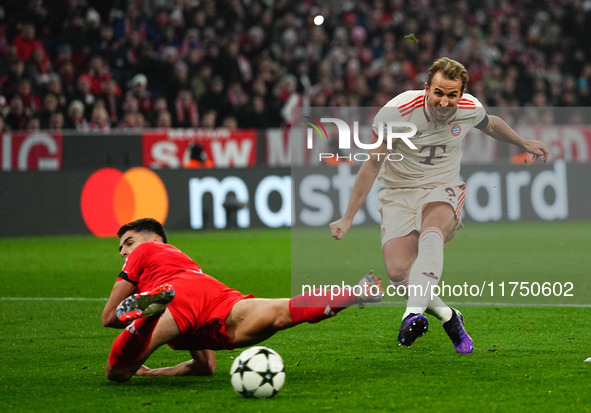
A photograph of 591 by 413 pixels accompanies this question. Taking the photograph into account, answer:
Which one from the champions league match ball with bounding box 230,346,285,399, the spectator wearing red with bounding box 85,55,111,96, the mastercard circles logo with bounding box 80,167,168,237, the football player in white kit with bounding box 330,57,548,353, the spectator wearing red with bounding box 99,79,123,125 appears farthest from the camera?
the spectator wearing red with bounding box 85,55,111,96

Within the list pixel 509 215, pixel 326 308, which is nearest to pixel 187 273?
pixel 326 308

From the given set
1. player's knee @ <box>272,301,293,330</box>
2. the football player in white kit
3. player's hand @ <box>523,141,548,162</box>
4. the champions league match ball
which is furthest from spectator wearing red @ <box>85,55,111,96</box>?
the champions league match ball

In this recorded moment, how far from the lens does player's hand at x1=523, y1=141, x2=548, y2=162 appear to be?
5898mm

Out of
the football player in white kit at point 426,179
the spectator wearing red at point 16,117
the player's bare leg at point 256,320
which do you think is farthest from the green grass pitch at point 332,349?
the spectator wearing red at point 16,117

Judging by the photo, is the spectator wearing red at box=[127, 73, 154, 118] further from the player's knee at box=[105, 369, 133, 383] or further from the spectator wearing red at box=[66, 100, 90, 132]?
the player's knee at box=[105, 369, 133, 383]

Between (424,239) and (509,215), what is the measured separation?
30.4 ft

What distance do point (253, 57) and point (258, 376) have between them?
532 inches

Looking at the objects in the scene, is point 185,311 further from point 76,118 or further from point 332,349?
point 76,118

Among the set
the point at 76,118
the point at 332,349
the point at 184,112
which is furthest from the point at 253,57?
the point at 332,349

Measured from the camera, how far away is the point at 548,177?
14438mm

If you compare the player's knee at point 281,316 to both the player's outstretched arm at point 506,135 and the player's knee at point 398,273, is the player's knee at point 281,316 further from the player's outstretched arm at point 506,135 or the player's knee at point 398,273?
the player's outstretched arm at point 506,135

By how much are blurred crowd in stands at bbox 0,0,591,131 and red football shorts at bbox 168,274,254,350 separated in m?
9.87

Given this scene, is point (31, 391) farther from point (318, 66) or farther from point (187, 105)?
point (318, 66)

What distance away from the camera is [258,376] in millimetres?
→ 4551
